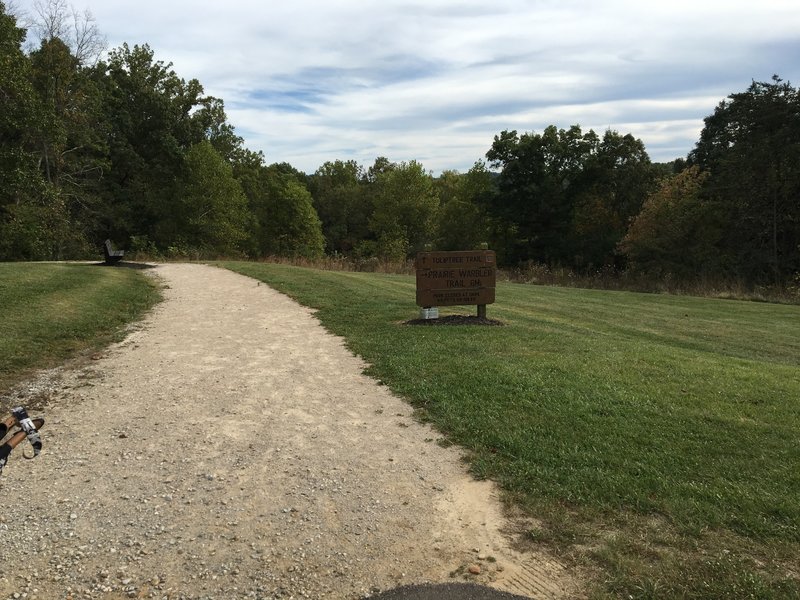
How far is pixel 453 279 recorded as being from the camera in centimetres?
919

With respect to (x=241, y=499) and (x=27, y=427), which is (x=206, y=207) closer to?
(x=241, y=499)

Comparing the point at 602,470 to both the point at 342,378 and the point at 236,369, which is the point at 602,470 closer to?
the point at 342,378

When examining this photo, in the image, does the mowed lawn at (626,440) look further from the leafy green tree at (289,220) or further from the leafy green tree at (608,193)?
the leafy green tree at (608,193)

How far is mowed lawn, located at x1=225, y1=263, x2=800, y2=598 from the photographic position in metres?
2.69

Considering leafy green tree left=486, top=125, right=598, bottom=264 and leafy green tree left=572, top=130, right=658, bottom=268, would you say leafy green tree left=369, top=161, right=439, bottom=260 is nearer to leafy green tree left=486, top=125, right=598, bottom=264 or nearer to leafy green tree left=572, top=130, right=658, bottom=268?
leafy green tree left=486, top=125, right=598, bottom=264

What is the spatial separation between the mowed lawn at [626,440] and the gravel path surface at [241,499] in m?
0.32

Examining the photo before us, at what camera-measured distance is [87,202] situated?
36031mm

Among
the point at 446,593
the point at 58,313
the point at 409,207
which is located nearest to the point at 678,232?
the point at 409,207

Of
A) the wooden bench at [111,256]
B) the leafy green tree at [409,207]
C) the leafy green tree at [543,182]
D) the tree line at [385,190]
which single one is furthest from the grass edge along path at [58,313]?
the leafy green tree at [409,207]

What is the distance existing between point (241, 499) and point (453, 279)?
6.39 metres

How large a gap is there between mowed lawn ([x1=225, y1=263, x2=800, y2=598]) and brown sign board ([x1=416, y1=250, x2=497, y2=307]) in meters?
0.67

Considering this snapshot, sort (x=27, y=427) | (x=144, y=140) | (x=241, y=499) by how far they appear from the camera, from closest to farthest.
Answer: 1. (x=27, y=427)
2. (x=241, y=499)
3. (x=144, y=140)

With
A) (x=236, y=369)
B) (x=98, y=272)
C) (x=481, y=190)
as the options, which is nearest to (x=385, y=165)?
(x=481, y=190)

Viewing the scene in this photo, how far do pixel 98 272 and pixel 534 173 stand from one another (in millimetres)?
34417
